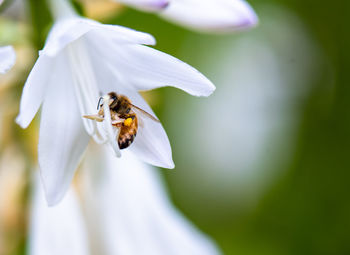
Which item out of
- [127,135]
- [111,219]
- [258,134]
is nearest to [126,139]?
[127,135]

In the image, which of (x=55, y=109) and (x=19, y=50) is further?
(x=19, y=50)

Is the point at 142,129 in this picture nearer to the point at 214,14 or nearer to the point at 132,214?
the point at 214,14

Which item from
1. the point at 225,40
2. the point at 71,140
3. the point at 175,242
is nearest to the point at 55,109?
the point at 71,140

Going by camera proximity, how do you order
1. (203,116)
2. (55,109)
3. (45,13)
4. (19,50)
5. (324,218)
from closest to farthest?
(55,109) → (45,13) → (19,50) → (324,218) → (203,116)

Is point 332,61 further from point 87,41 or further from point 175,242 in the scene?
point 87,41

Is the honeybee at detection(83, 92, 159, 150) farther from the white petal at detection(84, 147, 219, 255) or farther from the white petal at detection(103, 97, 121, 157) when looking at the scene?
the white petal at detection(84, 147, 219, 255)

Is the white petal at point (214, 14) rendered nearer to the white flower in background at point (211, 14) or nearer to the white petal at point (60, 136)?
the white flower in background at point (211, 14)

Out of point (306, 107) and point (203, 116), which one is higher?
point (306, 107)

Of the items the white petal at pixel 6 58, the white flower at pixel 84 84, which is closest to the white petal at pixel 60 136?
the white flower at pixel 84 84
